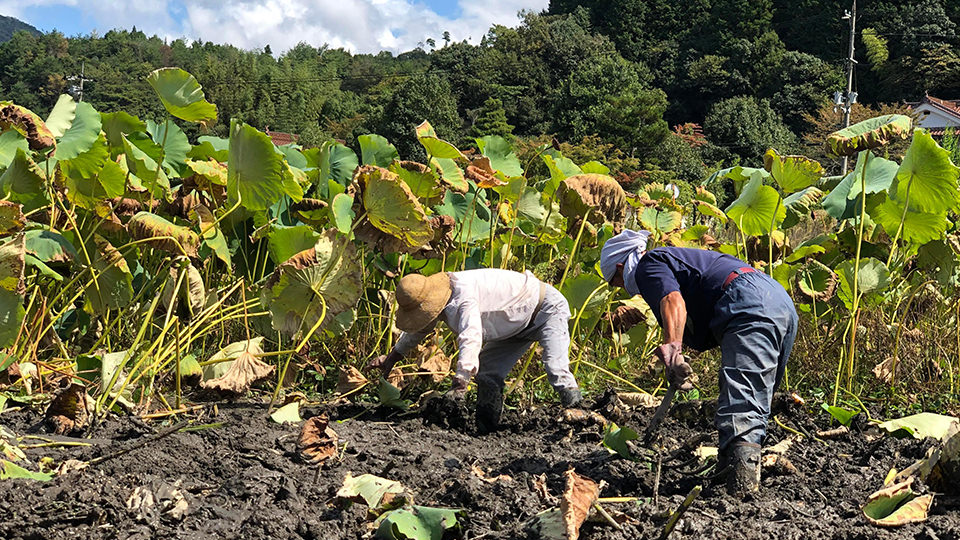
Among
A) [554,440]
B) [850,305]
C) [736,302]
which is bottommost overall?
[554,440]

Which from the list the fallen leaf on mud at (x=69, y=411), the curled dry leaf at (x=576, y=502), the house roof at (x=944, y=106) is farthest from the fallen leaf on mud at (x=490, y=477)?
the house roof at (x=944, y=106)

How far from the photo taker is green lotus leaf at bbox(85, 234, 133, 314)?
14.7 ft

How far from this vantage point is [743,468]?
3279mm

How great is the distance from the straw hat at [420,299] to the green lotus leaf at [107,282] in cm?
139

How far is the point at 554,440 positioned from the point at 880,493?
64.7 inches

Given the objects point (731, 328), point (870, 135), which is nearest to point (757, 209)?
point (870, 135)

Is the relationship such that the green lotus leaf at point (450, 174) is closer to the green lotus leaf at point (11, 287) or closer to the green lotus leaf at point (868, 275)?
the green lotus leaf at point (868, 275)

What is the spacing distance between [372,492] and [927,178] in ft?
10.7

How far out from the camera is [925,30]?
4362 cm

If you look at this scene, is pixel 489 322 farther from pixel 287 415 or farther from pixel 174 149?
pixel 174 149

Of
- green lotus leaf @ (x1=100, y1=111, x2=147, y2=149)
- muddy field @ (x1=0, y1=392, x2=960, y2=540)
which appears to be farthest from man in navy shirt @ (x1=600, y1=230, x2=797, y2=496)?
green lotus leaf @ (x1=100, y1=111, x2=147, y2=149)

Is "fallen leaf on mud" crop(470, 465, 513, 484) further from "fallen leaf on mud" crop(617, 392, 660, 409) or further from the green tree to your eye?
the green tree

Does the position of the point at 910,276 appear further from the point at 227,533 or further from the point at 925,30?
the point at 925,30

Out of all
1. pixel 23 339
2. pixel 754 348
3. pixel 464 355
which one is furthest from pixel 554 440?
pixel 23 339
